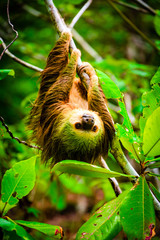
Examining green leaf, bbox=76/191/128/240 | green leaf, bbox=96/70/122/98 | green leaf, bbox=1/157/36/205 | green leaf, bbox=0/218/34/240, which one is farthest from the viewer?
green leaf, bbox=96/70/122/98

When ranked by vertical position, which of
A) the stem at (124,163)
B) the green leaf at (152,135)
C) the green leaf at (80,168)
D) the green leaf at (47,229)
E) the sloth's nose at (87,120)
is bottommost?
the green leaf at (47,229)

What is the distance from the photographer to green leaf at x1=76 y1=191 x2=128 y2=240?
2525 millimetres

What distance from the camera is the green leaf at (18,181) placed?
276cm

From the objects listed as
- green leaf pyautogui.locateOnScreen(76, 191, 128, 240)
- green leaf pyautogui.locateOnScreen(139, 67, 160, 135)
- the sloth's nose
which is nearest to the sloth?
the sloth's nose

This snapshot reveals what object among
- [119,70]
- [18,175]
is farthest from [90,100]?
[119,70]

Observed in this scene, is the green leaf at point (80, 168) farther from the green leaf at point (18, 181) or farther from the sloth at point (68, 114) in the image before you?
the sloth at point (68, 114)

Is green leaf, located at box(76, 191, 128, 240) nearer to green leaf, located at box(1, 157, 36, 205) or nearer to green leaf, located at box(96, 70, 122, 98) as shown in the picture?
green leaf, located at box(1, 157, 36, 205)

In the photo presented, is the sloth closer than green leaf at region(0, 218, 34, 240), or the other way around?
green leaf at region(0, 218, 34, 240)

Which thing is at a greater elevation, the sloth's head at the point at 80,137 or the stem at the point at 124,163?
the stem at the point at 124,163

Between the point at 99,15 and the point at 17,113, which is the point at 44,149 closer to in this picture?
the point at 17,113

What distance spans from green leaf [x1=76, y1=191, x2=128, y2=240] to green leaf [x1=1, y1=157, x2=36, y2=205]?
2.56ft

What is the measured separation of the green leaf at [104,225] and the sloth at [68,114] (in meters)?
1.15

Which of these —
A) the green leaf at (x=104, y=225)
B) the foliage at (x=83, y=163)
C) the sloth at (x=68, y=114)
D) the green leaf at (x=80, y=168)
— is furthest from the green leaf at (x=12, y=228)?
the sloth at (x=68, y=114)

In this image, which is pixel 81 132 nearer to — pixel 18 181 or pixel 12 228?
pixel 18 181
